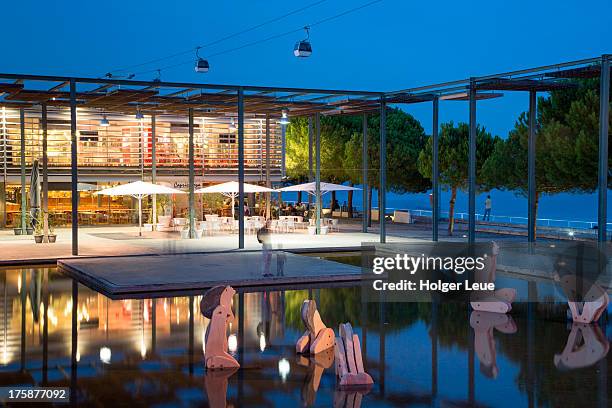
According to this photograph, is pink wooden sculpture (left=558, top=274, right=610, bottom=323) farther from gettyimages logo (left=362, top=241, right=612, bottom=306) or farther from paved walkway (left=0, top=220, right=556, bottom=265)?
paved walkway (left=0, top=220, right=556, bottom=265)

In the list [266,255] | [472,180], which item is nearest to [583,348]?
[266,255]

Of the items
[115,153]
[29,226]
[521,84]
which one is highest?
[521,84]

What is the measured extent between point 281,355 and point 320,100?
1969 cm

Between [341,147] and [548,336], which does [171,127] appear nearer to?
[341,147]

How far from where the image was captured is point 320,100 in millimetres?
29531

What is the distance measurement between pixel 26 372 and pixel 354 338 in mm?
3770

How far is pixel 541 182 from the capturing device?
27.9m

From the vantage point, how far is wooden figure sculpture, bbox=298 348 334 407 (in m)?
8.65

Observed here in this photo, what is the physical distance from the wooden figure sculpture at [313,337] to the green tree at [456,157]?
19.9 metres

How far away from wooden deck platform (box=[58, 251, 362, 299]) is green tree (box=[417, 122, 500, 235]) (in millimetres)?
12036

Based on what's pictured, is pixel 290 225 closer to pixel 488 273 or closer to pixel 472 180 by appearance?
pixel 472 180

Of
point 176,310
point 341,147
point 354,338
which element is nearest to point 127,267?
point 176,310

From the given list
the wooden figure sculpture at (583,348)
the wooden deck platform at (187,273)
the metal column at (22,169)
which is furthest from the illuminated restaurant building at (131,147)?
the wooden figure sculpture at (583,348)

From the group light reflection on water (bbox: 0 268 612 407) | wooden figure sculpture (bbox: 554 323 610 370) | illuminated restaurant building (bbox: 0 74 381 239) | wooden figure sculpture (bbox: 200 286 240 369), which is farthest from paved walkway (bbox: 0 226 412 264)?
wooden figure sculpture (bbox: 554 323 610 370)
